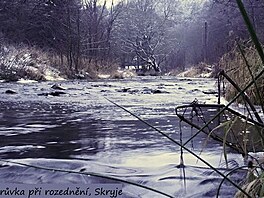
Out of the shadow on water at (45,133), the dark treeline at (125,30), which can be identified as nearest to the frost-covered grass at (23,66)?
the dark treeline at (125,30)

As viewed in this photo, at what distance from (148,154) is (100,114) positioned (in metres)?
2.54

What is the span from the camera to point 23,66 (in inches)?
597

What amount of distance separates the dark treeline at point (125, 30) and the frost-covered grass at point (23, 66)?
6.00 ft

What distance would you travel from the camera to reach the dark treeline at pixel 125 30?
21.2 m

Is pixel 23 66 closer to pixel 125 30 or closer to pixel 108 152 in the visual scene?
pixel 108 152

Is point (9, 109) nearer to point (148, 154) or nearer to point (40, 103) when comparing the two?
point (40, 103)

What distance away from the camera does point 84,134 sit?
3701mm

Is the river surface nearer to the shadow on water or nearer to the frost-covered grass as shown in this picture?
the shadow on water

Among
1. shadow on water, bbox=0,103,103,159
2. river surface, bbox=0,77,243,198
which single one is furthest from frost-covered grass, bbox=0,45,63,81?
river surface, bbox=0,77,243,198

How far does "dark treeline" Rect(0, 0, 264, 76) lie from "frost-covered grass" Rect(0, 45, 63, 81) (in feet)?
6.00

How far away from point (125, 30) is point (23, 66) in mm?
19876

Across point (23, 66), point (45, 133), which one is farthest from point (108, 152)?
point (23, 66)

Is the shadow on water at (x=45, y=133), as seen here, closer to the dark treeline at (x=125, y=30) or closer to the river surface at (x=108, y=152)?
the river surface at (x=108, y=152)

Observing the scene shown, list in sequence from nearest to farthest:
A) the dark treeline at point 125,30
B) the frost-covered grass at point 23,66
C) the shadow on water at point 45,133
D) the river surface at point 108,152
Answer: the river surface at point 108,152 < the shadow on water at point 45,133 < the frost-covered grass at point 23,66 < the dark treeline at point 125,30
